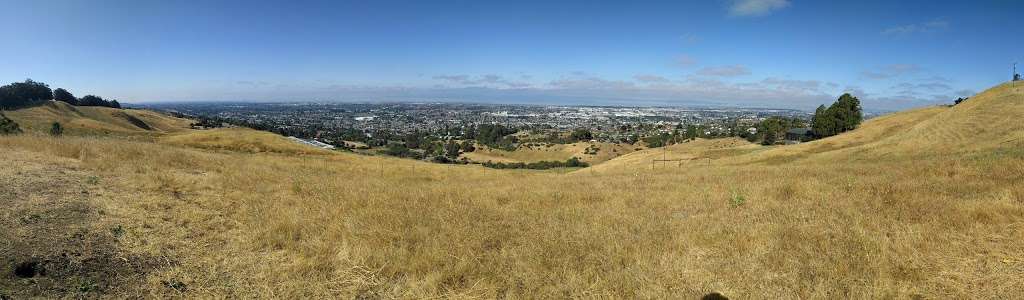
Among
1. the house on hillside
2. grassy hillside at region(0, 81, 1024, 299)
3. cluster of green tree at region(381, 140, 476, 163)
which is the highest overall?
grassy hillside at region(0, 81, 1024, 299)

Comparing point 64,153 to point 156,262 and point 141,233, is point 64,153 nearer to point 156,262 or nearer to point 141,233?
point 141,233

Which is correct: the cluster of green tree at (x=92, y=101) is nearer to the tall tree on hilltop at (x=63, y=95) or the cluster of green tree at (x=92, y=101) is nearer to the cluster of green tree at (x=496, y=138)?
the tall tree on hilltop at (x=63, y=95)

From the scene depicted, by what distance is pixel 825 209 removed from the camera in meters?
8.12

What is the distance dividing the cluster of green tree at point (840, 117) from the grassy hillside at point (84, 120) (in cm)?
8859

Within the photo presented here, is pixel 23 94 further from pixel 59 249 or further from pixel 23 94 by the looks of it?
pixel 59 249

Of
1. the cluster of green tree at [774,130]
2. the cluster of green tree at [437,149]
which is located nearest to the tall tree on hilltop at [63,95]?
the cluster of green tree at [437,149]

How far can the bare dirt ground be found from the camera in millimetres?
4461

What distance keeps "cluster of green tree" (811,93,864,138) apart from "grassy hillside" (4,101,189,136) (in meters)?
88.6

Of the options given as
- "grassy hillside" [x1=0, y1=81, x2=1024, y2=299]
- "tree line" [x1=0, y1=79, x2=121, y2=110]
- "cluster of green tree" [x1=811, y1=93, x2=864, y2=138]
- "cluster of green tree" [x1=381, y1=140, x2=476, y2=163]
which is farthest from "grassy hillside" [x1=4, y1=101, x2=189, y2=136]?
"cluster of green tree" [x1=811, y1=93, x2=864, y2=138]

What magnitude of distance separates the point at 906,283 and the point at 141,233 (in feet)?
31.3

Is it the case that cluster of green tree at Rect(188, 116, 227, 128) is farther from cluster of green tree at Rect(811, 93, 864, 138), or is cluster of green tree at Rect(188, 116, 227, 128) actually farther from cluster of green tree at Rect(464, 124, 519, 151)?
cluster of green tree at Rect(811, 93, 864, 138)

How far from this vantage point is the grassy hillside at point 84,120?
5210 centimetres

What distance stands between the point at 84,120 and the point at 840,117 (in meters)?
109

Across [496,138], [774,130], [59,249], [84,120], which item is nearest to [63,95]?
[84,120]
